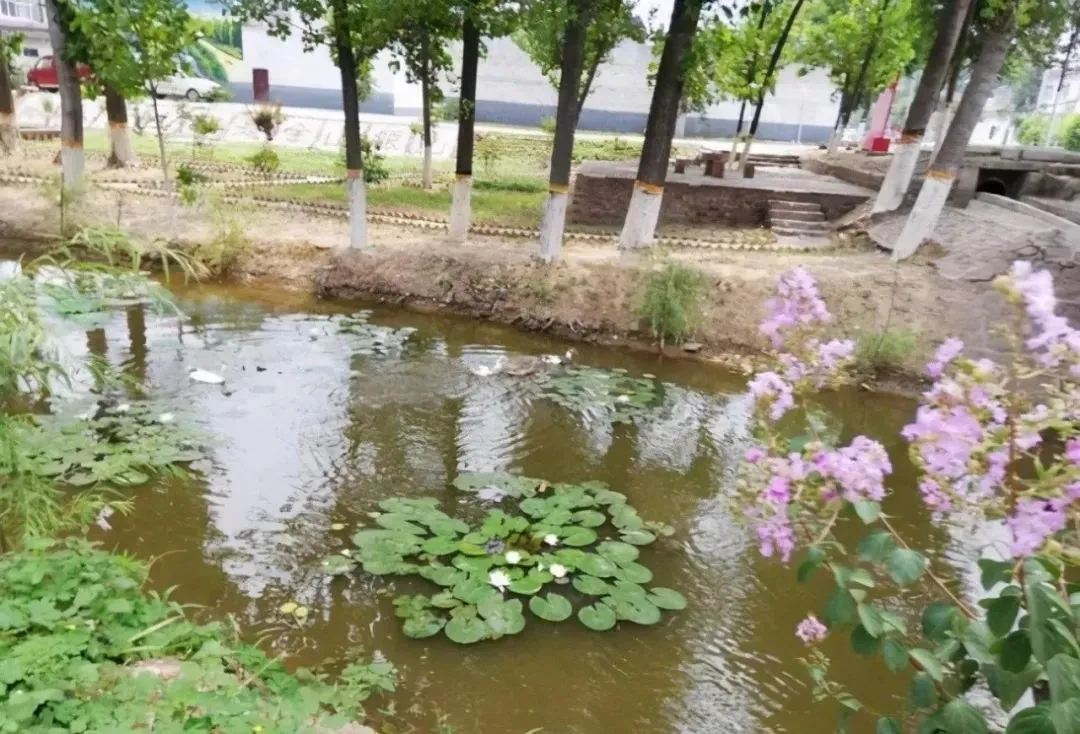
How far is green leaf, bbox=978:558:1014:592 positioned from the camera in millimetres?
1767

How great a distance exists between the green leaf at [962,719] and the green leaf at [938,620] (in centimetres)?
16

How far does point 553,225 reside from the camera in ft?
32.2

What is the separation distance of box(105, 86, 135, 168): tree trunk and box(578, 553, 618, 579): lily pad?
43.5 ft

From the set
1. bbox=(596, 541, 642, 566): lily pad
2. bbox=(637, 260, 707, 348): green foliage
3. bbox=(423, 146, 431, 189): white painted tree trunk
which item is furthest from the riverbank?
bbox=(423, 146, 431, 189): white painted tree trunk

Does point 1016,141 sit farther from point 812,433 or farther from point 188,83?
point 812,433

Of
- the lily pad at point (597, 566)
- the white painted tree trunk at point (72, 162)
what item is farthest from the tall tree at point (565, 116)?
the white painted tree trunk at point (72, 162)

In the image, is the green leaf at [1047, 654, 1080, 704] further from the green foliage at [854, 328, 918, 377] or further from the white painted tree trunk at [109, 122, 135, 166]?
the white painted tree trunk at [109, 122, 135, 166]

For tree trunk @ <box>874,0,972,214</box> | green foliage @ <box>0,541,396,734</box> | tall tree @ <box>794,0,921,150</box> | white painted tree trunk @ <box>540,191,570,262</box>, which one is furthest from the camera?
tall tree @ <box>794,0,921,150</box>

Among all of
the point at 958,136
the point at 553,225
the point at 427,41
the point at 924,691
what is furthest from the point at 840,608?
the point at 427,41

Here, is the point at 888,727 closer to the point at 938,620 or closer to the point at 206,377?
the point at 938,620

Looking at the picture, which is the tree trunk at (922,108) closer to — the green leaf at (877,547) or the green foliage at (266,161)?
the green foliage at (266,161)

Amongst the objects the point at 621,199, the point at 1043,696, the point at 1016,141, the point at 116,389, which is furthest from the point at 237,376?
the point at 1016,141

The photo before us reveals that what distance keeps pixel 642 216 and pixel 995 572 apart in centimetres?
911

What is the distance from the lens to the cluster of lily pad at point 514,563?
4297mm
